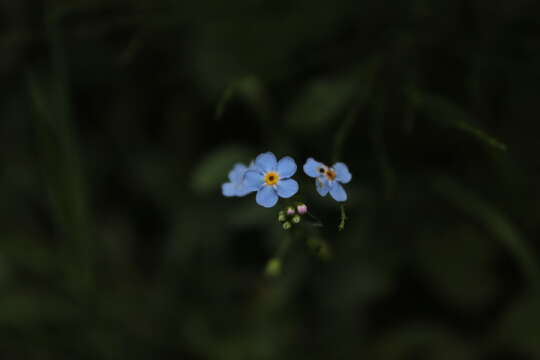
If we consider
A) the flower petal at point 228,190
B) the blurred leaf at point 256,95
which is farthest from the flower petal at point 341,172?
the blurred leaf at point 256,95

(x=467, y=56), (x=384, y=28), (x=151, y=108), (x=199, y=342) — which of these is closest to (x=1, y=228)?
(x=151, y=108)

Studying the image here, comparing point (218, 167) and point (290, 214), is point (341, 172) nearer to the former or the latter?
point (290, 214)

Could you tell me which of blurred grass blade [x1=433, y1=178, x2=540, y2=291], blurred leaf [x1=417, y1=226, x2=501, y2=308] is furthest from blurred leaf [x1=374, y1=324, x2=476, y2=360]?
blurred grass blade [x1=433, y1=178, x2=540, y2=291]

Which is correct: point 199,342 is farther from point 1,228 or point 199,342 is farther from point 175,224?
point 1,228

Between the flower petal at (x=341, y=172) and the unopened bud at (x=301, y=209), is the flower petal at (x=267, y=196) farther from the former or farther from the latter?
the flower petal at (x=341, y=172)

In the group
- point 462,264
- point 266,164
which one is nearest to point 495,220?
point 462,264

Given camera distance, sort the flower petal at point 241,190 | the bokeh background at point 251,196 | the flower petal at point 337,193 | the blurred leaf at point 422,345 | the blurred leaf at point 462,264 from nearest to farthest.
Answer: the flower petal at point 337,193
the flower petal at point 241,190
the bokeh background at point 251,196
the blurred leaf at point 422,345
the blurred leaf at point 462,264
